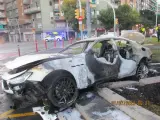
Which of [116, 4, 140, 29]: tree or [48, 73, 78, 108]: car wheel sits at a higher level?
[116, 4, 140, 29]: tree


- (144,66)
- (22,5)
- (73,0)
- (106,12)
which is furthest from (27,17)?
(144,66)

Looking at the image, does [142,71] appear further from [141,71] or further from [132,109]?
[132,109]

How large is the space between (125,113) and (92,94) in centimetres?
146

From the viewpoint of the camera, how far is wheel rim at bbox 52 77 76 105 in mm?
4836

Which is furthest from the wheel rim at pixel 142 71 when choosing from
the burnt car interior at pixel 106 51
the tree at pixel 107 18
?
the tree at pixel 107 18

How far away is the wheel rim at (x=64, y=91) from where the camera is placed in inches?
190

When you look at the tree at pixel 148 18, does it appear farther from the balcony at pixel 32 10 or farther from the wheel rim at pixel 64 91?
the wheel rim at pixel 64 91

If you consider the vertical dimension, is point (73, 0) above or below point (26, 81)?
above

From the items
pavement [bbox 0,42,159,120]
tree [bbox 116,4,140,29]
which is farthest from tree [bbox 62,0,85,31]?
pavement [bbox 0,42,159,120]

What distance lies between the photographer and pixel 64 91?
4.96 m

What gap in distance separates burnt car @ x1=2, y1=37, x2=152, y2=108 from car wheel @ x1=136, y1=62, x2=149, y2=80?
572mm

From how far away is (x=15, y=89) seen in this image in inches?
186

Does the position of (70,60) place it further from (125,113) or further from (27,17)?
(27,17)

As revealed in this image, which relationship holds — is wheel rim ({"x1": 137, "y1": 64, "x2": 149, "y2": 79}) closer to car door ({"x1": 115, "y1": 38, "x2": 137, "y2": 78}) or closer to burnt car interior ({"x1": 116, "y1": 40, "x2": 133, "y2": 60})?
car door ({"x1": 115, "y1": 38, "x2": 137, "y2": 78})
